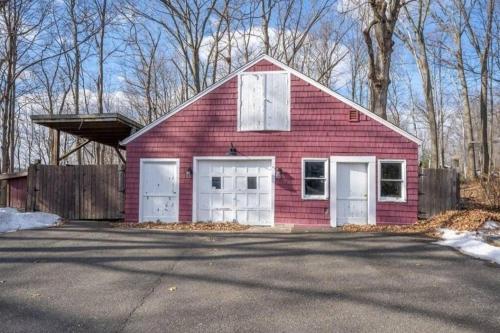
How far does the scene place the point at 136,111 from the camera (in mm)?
38281

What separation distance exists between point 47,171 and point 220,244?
814cm

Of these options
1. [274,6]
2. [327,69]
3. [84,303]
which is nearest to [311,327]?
[84,303]

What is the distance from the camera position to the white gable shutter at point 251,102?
12.1 m

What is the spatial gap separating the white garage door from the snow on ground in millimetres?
→ 4431

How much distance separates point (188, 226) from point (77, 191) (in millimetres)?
4485

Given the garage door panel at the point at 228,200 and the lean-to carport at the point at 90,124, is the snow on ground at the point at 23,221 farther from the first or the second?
the garage door panel at the point at 228,200

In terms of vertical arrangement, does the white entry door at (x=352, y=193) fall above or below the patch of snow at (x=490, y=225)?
above

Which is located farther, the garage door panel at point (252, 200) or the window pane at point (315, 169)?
the garage door panel at point (252, 200)

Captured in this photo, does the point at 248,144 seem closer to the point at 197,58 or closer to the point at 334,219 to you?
the point at 334,219

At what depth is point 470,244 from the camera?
8.11 meters

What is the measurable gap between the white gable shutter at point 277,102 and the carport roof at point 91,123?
16.1 ft

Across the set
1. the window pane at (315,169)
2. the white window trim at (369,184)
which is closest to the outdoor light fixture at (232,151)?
the window pane at (315,169)

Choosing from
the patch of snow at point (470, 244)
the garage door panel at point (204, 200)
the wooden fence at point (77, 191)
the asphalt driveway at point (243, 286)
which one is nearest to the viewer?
the asphalt driveway at point (243, 286)

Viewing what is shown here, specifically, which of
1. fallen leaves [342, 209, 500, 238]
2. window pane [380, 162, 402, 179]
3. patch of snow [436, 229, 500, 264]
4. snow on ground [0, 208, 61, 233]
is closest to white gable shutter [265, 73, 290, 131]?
window pane [380, 162, 402, 179]
